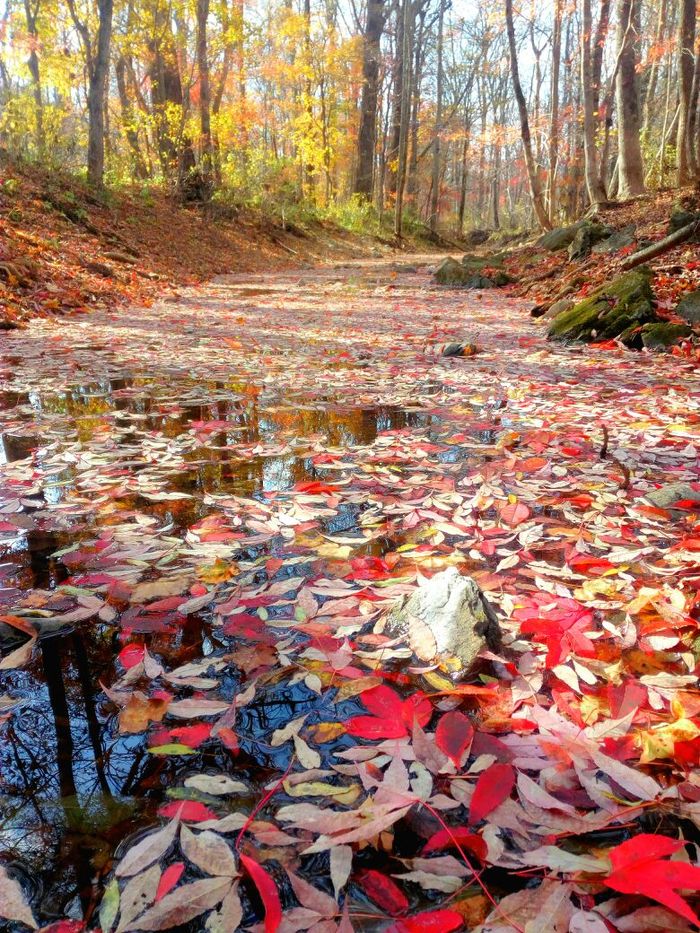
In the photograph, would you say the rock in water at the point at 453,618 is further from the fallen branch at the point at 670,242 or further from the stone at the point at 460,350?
the fallen branch at the point at 670,242

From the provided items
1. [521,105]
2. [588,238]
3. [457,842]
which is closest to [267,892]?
[457,842]

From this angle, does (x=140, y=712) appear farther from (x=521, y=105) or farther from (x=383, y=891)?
(x=521, y=105)

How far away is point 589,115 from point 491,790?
13660mm

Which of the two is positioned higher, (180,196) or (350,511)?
(180,196)

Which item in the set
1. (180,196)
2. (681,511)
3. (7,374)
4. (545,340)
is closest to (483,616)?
(681,511)

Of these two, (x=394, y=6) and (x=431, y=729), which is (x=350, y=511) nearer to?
(x=431, y=729)

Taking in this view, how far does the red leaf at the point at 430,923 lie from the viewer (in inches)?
35.9

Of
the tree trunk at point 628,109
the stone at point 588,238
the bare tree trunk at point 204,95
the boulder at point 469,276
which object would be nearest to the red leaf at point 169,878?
the stone at point 588,238

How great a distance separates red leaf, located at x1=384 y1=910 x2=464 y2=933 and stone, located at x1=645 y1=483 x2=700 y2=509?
1896 millimetres

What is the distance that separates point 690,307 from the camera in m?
5.97

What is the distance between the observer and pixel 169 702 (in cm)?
138

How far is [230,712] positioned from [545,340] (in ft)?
20.3

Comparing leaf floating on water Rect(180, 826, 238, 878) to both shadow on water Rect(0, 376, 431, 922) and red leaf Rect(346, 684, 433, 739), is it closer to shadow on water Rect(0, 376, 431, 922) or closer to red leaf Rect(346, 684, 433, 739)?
shadow on water Rect(0, 376, 431, 922)

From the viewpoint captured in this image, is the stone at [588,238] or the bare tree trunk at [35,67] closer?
the stone at [588,238]
